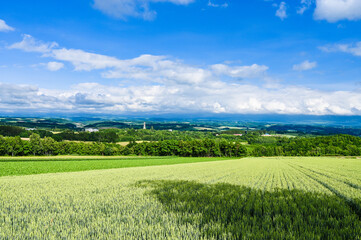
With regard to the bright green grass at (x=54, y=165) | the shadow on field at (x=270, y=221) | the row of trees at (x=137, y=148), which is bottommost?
the row of trees at (x=137, y=148)

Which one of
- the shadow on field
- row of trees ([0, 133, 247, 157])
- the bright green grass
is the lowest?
row of trees ([0, 133, 247, 157])

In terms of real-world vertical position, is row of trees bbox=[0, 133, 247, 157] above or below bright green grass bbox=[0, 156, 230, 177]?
below

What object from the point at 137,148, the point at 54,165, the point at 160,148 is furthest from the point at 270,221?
the point at 137,148

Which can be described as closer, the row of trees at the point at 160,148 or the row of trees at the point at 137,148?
the row of trees at the point at 160,148

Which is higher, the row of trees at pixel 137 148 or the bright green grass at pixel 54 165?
the bright green grass at pixel 54 165

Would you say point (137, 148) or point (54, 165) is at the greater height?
point (54, 165)

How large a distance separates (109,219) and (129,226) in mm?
901

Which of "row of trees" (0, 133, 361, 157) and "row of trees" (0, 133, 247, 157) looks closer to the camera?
"row of trees" (0, 133, 361, 157)

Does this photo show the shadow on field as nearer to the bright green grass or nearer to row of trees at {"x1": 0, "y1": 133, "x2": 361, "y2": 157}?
the bright green grass

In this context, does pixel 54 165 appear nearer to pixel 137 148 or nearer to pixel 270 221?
pixel 270 221

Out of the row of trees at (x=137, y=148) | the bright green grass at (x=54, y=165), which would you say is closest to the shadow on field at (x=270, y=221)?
the bright green grass at (x=54, y=165)

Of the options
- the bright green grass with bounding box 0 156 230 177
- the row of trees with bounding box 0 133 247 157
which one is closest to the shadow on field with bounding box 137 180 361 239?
the bright green grass with bounding box 0 156 230 177

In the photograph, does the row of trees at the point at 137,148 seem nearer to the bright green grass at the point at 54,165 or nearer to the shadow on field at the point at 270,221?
the bright green grass at the point at 54,165

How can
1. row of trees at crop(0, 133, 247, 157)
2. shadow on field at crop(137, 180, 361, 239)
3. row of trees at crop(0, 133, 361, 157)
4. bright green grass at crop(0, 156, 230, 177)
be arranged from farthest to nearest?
row of trees at crop(0, 133, 247, 157), row of trees at crop(0, 133, 361, 157), bright green grass at crop(0, 156, 230, 177), shadow on field at crop(137, 180, 361, 239)
